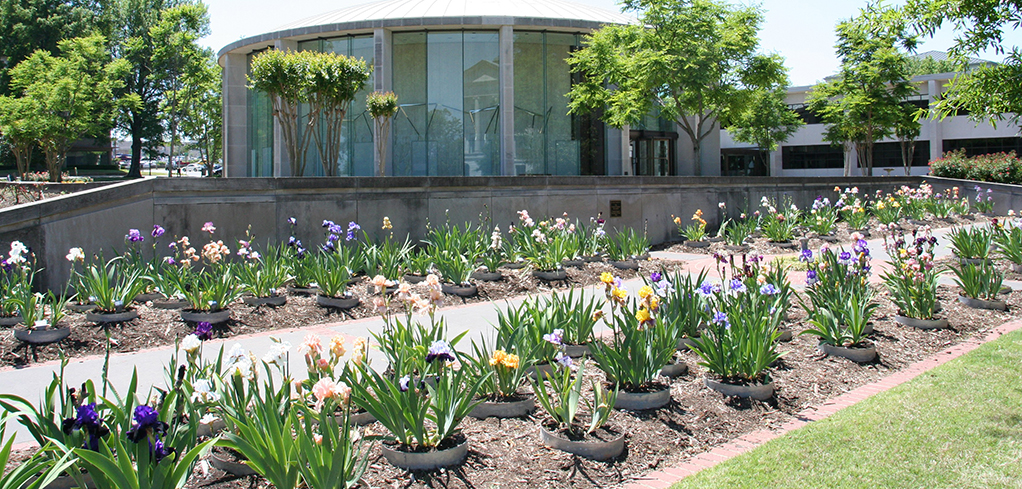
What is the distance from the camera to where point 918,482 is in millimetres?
3996

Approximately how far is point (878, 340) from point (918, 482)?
11.9 ft

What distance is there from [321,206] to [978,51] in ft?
29.7

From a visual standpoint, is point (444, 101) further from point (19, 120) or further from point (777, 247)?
point (19, 120)

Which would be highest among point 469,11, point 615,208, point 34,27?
point 34,27

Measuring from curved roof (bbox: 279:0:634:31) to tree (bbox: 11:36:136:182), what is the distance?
1271 cm

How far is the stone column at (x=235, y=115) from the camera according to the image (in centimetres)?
3384

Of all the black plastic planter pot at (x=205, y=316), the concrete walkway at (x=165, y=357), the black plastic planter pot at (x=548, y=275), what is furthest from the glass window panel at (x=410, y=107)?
the black plastic planter pot at (x=205, y=316)

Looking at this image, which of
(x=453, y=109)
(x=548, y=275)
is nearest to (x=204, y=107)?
(x=453, y=109)

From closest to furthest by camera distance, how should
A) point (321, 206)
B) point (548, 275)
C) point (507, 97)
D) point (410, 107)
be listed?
point (548, 275)
point (321, 206)
point (507, 97)
point (410, 107)

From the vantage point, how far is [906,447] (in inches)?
177

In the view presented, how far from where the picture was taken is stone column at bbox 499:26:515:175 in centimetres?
2698

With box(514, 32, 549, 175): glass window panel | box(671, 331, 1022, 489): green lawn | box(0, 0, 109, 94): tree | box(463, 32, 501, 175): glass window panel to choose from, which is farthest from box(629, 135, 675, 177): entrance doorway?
box(0, 0, 109, 94): tree

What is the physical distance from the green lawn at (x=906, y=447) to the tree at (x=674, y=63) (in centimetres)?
1995

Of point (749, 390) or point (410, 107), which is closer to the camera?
point (749, 390)
